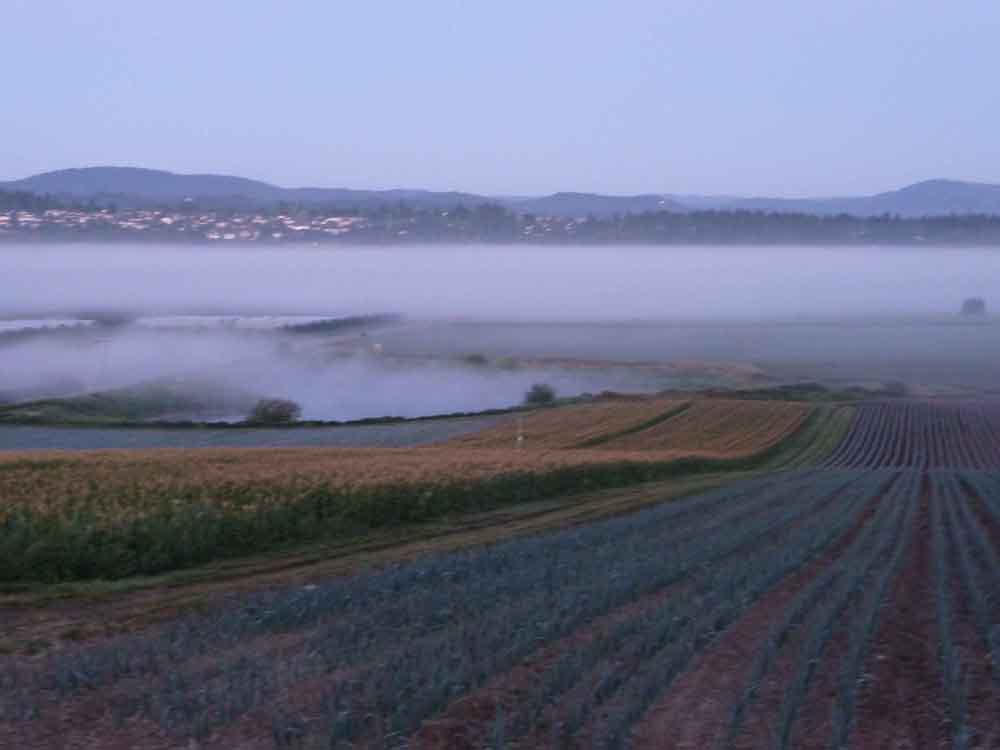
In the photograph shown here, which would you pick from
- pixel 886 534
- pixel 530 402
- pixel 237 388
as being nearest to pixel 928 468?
pixel 886 534

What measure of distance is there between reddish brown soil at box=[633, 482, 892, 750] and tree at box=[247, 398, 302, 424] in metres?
46.1

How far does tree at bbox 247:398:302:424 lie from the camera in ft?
189

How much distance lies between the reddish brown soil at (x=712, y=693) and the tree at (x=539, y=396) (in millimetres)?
54699

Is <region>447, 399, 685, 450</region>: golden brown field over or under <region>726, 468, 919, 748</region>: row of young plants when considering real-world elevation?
under

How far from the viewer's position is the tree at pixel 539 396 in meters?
68.3

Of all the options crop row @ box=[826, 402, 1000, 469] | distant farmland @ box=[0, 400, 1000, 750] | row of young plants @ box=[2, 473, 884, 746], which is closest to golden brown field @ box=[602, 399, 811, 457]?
crop row @ box=[826, 402, 1000, 469]

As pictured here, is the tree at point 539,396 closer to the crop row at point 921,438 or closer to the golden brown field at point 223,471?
the crop row at point 921,438

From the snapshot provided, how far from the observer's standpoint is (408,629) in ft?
38.5

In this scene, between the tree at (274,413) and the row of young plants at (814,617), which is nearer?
the row of young plants at (814,617)

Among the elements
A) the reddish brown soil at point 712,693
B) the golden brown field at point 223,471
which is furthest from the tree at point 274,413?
the reddish brown soil at point 712,693

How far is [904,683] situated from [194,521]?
1094cm

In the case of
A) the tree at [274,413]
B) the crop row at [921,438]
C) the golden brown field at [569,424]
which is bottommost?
the tree at [274,413]

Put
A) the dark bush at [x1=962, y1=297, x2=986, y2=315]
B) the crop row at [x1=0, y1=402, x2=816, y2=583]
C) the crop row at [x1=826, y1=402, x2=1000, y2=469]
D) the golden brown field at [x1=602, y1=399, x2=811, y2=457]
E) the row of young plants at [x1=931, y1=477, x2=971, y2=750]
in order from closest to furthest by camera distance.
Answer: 1. the row of young plants at [x1=931, y1=477, x2=971, y2=750]
2. the crop row at [x1=0, y1=402, x2=816, y2=583]
3. the golden brown field at [x1=602, y1=399, x2=811, y2=457]
4. the crop row at [x1=826, y1=402, x2=1000, y2=469]
5. the dark bush at [x1=962, y1=297, x2=986, y2=315]

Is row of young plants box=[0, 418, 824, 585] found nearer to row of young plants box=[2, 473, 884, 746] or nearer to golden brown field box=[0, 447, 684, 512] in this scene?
golden brown field box=[0, 447, 684, 512]
